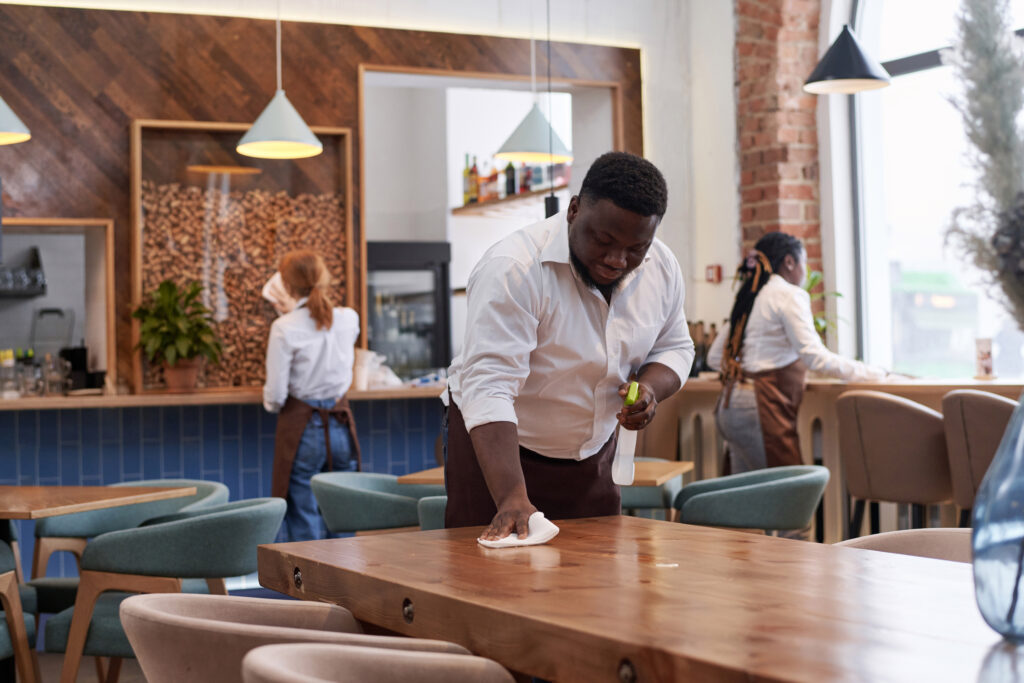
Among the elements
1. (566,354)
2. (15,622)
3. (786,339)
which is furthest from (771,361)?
(15,622)

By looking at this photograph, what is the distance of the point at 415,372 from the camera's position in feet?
27.6

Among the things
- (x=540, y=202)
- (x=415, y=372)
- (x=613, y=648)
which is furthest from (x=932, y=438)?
(x=415, y=372)

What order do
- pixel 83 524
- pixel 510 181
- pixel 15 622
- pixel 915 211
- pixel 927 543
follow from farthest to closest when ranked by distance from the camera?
pixel 510 181
pixel 915 211
pixel 83 524
pixel 15 622
pixel 927 543

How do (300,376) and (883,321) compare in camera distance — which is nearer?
(300,376)

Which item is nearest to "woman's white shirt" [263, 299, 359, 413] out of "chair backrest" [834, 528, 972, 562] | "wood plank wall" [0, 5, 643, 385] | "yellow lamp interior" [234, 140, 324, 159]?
"yellow lamp interior" [234, 140, 324, 159]

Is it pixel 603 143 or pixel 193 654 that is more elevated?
pixel 603 143

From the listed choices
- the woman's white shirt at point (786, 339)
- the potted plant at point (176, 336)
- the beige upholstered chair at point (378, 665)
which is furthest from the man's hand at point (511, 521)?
the potted plant at point (176, 336)

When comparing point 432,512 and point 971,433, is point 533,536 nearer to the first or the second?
point 432,512

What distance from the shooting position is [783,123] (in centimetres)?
699

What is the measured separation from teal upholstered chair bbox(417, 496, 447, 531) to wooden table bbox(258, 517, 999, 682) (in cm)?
106

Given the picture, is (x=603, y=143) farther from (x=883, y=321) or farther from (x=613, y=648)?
(x=613, y=648)

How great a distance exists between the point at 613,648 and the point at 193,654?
59 cm

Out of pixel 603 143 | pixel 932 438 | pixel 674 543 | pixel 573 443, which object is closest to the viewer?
pixel 674 543

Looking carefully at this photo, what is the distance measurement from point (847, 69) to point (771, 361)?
1.48 m
